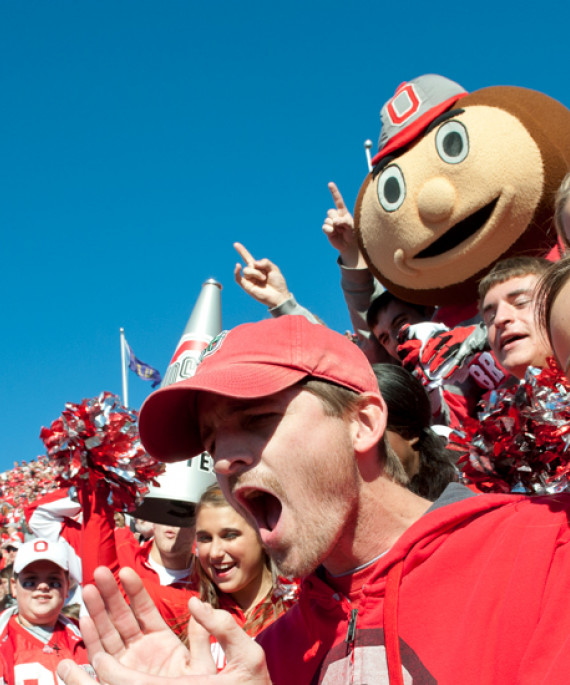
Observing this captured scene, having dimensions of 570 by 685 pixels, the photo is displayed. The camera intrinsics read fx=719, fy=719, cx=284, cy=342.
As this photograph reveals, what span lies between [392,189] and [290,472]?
10.0 ft

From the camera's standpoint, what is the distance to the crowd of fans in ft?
6.08

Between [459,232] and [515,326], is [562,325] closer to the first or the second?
[515,326]

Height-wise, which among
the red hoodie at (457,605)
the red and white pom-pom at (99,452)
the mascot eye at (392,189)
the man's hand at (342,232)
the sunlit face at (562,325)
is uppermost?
the man's hand at (342,232)

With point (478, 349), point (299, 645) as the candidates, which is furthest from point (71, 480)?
point (478, 349)

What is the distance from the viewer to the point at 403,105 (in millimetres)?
4562

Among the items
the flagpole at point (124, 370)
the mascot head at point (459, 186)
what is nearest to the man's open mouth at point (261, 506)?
the mascot head at point (459, 186)

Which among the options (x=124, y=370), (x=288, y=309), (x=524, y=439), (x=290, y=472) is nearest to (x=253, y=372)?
(x=290, y=472)

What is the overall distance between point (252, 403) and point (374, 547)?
443 mm

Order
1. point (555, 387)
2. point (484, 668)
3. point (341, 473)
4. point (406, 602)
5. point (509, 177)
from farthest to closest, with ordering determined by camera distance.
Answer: point (509, 177), point (555, 387), point (341, 473), point (406, 602), point (484, 668)

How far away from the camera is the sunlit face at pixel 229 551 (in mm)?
3695

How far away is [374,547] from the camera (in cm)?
169

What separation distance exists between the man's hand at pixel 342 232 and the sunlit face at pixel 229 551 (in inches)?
86.8

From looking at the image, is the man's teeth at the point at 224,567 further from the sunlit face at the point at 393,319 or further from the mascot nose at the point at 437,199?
the mascot nose at the point at 437,199

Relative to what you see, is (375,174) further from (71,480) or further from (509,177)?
(71,480)
